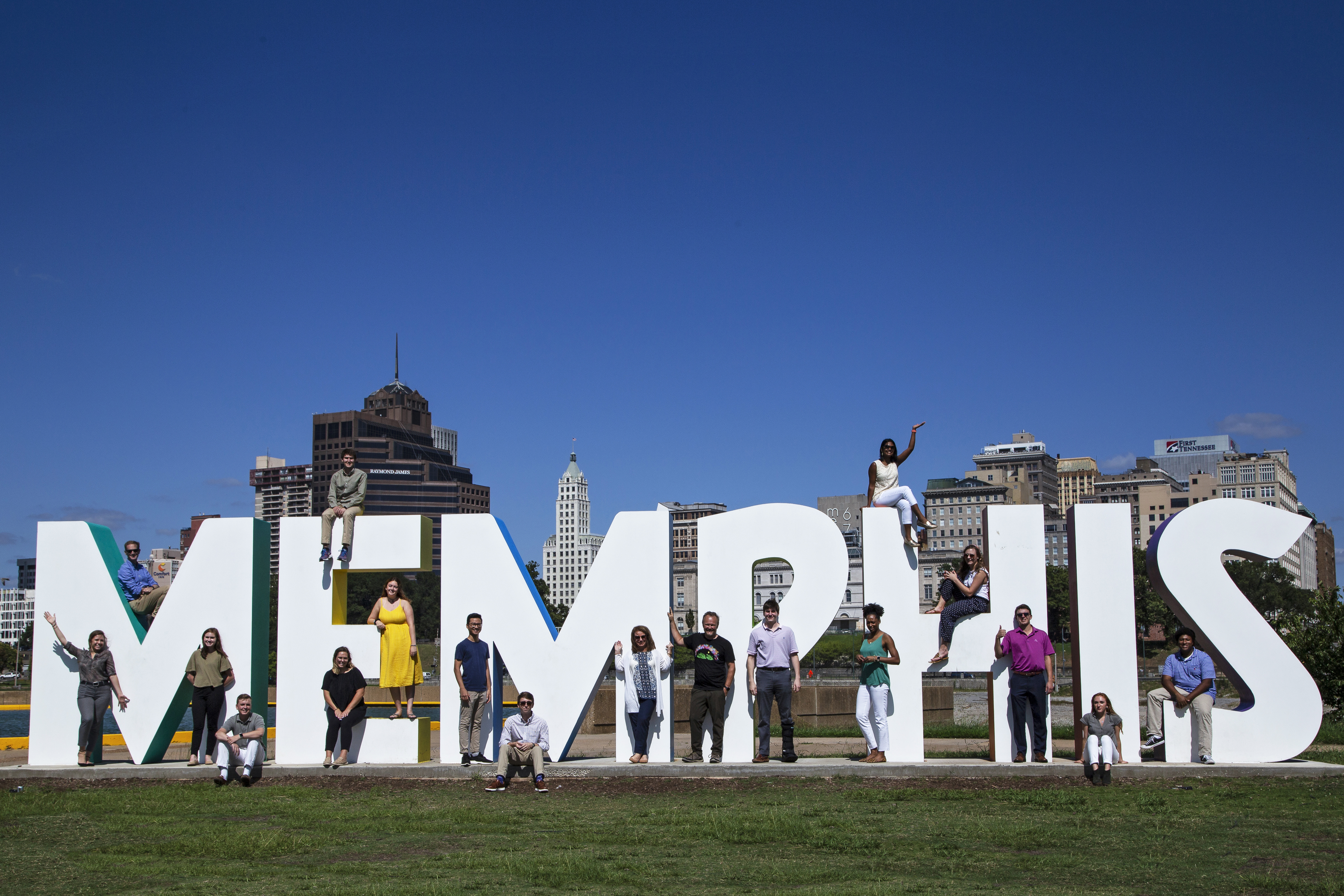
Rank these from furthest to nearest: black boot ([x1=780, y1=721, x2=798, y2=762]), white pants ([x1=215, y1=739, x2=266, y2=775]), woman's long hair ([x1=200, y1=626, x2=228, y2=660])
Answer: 1. woman's long hair ([x1=200, y1=626, x2=228, y2=660])
2. black boot ([x1=780, y1=721, x2=798, y2=762])
3. white pants ([x1=215, y1=739, x2=266, y2=775])

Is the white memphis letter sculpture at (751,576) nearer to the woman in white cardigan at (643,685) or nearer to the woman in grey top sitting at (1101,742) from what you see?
the woman in white cardigan at (643,685)

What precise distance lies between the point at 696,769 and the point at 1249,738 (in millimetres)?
6369

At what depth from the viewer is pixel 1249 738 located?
44.3 feet

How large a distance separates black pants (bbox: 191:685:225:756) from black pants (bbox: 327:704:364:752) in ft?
4.53

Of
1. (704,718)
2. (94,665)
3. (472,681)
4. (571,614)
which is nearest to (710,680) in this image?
(704,718)

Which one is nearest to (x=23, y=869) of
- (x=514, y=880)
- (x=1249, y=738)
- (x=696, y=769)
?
(x=514, y=880)

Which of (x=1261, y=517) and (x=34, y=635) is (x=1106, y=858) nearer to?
(x=1261, y=517)

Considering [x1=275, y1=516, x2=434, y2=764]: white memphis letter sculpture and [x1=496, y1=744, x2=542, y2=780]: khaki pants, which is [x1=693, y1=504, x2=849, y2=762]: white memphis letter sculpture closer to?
[x1=496, y1=744, x2=542, y2=780]: khaki pants

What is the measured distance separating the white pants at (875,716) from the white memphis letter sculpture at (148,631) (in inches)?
291

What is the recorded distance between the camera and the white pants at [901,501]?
1421 cm

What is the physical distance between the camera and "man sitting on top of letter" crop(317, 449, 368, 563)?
1459 cm

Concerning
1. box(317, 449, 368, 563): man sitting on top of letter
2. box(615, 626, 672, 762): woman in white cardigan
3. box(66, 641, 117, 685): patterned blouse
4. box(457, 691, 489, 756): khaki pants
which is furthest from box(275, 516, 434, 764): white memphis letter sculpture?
box(615, 626, 672, 762): woman in white cardigan

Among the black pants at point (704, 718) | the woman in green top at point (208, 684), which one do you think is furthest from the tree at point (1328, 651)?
the woman in green top at point (208, 684)

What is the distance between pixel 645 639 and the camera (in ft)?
45.8
